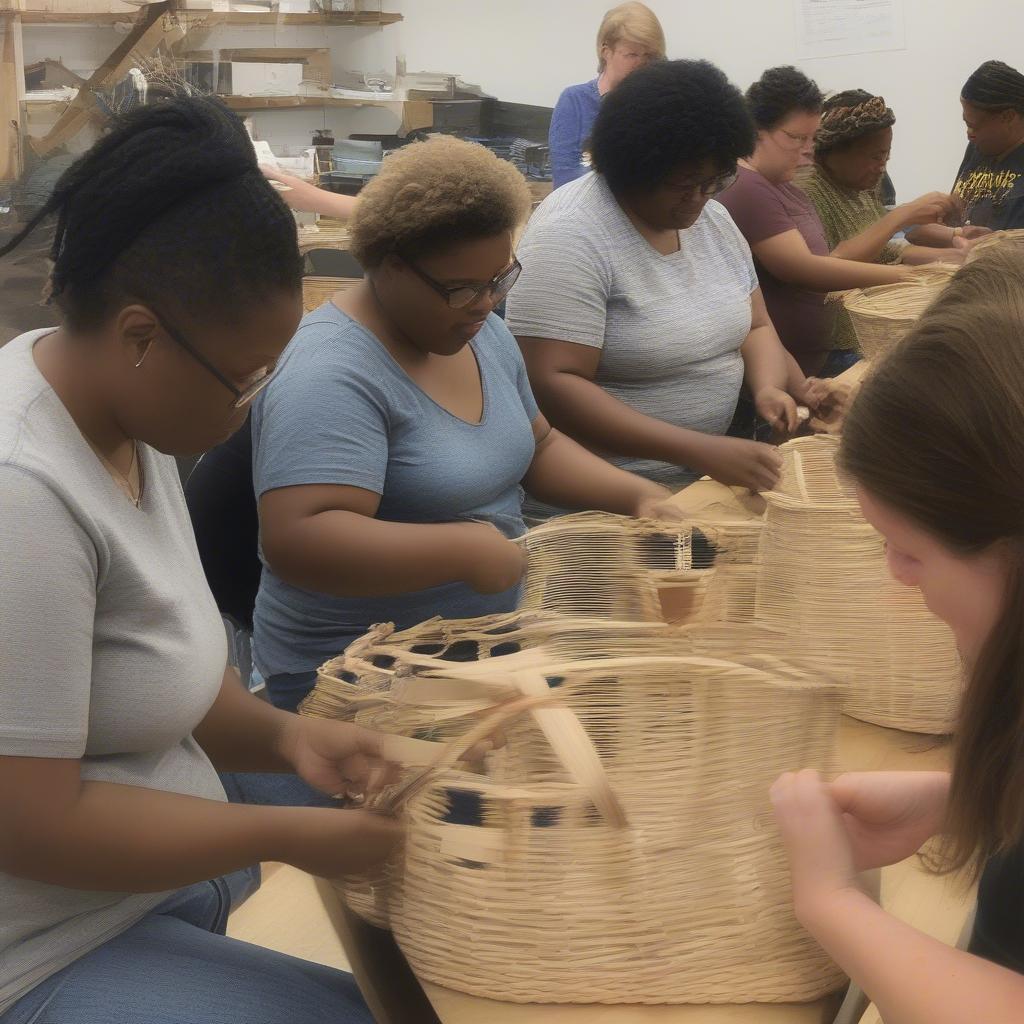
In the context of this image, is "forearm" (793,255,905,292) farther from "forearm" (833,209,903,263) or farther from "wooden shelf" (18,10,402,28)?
"wooden shelf" (18,10,402,28)

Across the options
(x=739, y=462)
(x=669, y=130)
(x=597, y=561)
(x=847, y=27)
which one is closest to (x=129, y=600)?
(x=597, y=561)

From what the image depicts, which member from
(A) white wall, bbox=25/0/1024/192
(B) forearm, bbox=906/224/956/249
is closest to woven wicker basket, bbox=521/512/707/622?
(B) forearm, bbox=906/224/956/249

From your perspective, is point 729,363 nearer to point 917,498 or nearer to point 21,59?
point 917,498

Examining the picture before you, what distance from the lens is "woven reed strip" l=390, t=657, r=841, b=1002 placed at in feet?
2.82

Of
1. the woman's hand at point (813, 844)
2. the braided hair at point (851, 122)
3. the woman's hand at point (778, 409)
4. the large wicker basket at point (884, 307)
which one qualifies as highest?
the braided hair at point (851, 122)

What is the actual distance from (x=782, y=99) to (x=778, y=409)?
3.84 ft

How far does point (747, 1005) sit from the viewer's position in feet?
2.94

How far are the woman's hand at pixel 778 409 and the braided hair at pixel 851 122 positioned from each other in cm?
135

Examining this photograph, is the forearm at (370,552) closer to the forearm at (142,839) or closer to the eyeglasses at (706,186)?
the forearm at (142,839)

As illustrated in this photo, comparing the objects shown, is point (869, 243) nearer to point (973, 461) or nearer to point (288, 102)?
point (288, 102)

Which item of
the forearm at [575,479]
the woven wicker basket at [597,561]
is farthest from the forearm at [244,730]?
the forearm at [575,479]

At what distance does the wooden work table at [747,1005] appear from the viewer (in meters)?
0.88

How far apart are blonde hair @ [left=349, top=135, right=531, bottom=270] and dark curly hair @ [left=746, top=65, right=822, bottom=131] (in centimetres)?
164

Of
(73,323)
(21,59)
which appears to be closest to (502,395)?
(73,323)
